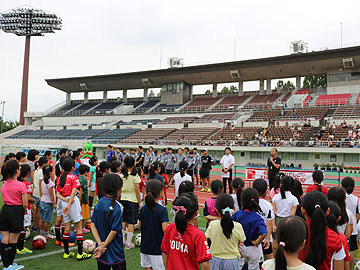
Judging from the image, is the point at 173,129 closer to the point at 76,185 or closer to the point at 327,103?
the point at 327,103

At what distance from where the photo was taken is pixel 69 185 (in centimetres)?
562

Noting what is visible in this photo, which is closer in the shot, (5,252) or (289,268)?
(289,268)

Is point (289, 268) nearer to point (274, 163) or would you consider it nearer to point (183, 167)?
point (183, 167)

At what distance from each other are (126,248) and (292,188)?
3558mm

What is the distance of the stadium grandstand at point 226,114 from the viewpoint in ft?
88.9

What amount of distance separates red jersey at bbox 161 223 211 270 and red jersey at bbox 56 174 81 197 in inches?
122

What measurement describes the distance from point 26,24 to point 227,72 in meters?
38.4

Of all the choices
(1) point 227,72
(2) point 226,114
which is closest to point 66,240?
(2) point 226,114

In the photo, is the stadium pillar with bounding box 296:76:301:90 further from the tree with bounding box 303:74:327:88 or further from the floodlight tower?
the floodlight tower

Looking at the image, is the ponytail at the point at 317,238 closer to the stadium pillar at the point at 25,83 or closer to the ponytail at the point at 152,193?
the ponytail at the point at 152,193

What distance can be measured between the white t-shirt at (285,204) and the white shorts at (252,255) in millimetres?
1328

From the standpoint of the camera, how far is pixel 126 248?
608 cm

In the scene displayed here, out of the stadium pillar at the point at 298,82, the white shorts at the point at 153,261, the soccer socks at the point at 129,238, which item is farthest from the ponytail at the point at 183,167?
the stadium pillar at the point at 298,82

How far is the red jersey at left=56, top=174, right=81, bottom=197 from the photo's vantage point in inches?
220
